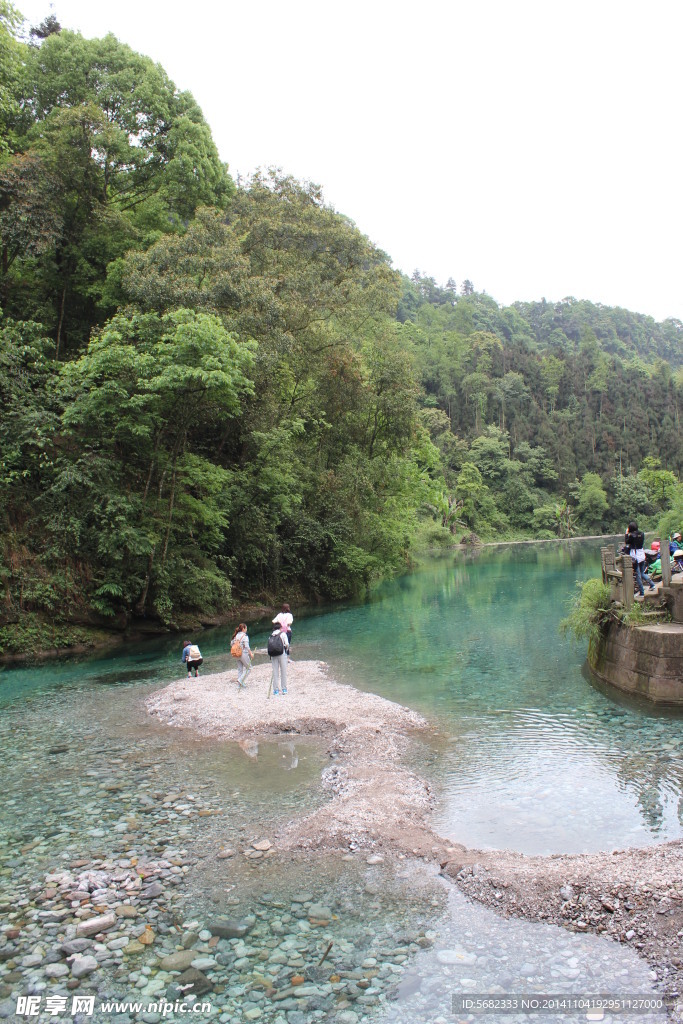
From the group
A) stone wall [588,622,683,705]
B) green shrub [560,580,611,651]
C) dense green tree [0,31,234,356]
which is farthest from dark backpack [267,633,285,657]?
dense green tree [0,31,234,356]

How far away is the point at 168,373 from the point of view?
67.4 feet

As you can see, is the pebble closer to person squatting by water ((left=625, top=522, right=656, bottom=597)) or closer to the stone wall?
the stone wall

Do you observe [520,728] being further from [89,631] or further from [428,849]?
[89,631]

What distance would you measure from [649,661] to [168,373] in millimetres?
14997

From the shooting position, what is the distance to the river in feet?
17.9

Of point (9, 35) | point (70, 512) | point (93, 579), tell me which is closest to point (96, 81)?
→ point (9, 35)

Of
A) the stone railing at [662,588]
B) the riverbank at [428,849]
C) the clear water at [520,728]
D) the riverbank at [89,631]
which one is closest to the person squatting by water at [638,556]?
the stone railing at [662,588]

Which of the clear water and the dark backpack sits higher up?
A: the dark backpack

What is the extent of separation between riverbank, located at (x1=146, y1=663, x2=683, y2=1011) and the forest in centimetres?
1051

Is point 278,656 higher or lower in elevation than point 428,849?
higher

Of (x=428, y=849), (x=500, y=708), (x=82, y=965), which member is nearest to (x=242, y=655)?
(x=500, y=708)

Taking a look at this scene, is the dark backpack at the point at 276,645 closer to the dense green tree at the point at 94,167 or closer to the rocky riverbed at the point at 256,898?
the rocky riverbed at the point at 256,898

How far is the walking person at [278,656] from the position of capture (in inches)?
552

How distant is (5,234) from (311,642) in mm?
17734
